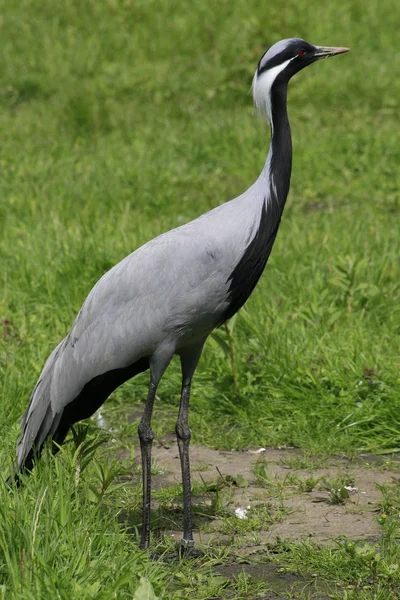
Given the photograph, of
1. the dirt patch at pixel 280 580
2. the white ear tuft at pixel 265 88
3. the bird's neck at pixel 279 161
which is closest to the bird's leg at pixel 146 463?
the dirt patch at pixel 280 580

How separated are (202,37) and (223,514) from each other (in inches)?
268

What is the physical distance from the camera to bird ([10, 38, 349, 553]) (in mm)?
3715

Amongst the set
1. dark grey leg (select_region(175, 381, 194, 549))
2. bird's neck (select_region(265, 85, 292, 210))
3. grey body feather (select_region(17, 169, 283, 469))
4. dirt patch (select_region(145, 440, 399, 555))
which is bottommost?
dirt patch (select_region(145, 440, 399, 555))

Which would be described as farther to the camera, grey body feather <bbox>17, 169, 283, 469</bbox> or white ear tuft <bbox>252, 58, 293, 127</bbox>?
white ear tuft <bbox>252, 58, 293, 127</bbox>

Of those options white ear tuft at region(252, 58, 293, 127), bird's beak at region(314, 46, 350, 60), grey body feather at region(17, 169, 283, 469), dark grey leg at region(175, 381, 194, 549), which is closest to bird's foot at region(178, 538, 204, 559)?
dark grey leg at region(175, 381, 194, 549)

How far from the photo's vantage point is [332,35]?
32.1 feet

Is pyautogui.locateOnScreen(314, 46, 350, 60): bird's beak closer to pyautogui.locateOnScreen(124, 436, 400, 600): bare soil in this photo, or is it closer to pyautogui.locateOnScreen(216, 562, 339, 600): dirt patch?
pyautogui.locateOnScreen(124, 436, 400, 600): bare soil

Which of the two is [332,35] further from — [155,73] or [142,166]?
[142,166]

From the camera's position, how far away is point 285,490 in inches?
167

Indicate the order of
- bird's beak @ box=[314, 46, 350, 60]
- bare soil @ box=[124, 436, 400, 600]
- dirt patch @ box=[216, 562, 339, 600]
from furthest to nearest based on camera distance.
A: bird's beak @ box=[314, 46, 350, 60] < bare soil @ box=[124, 436, 400, 600] < dirt patch @ box=[216, 562, 339, 600]

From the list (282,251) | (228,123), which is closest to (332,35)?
(228,123)

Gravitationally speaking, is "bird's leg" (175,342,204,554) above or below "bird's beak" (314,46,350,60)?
below

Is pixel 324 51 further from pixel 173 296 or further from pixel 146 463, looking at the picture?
pixel 146 463

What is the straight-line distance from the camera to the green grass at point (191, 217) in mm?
3482
